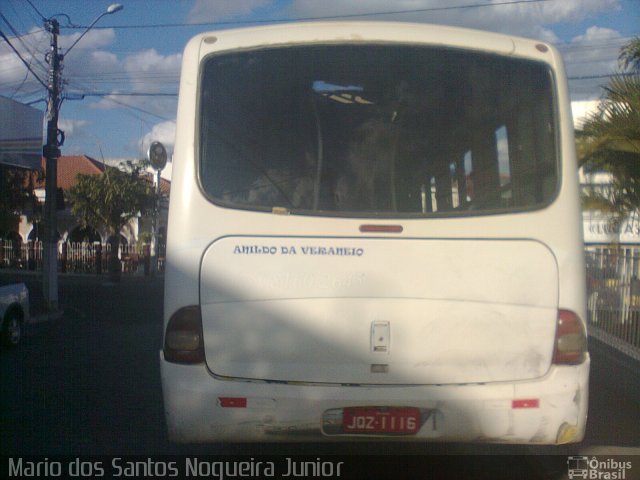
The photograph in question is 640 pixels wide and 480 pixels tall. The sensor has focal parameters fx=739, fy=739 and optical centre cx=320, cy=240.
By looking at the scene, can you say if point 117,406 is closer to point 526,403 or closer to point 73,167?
point 526,403

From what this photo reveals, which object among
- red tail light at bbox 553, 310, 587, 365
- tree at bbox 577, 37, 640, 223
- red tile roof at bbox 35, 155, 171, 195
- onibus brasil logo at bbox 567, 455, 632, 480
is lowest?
onibus brasil logo at bbox 567, 455, 632, 480

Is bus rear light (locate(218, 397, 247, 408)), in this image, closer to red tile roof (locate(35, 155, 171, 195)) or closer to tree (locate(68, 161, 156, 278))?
tree (locate(68, 161, 156, 278))

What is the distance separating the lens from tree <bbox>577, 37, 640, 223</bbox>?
10.9 m

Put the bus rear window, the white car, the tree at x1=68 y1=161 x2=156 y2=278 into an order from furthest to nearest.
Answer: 1. the tree at x1=68 y1=161 x2=156 y2=278
2. the white car
3. the bus rear window

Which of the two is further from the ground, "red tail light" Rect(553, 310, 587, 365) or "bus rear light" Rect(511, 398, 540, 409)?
"red tail light" Rect(553, 310, 587, 365)

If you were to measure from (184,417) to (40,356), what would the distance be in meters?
7.55

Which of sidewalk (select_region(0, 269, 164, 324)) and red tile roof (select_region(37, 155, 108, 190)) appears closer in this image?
sidewalk (select_region(0, 269, 164, 324))

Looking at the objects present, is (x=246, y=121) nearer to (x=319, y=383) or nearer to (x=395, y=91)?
(x=395, y=91)


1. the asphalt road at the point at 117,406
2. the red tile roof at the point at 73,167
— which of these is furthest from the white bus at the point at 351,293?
the red tile roof at the point at 73,167

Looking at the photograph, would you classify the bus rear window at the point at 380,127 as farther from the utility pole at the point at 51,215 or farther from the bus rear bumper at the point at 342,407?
the utility pole at the point at 51,215

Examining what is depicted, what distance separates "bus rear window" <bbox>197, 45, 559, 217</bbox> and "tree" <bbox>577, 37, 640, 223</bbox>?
6.82m

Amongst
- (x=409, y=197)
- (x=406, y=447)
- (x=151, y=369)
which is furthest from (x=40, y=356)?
(x=409, y=197)

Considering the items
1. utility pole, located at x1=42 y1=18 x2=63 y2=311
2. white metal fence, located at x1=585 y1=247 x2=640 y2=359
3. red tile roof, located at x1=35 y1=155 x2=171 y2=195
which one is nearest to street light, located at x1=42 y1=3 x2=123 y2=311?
utility pole, located at x1=42 y1=18 x2=63 y2=311

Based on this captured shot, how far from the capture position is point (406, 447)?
629cm
